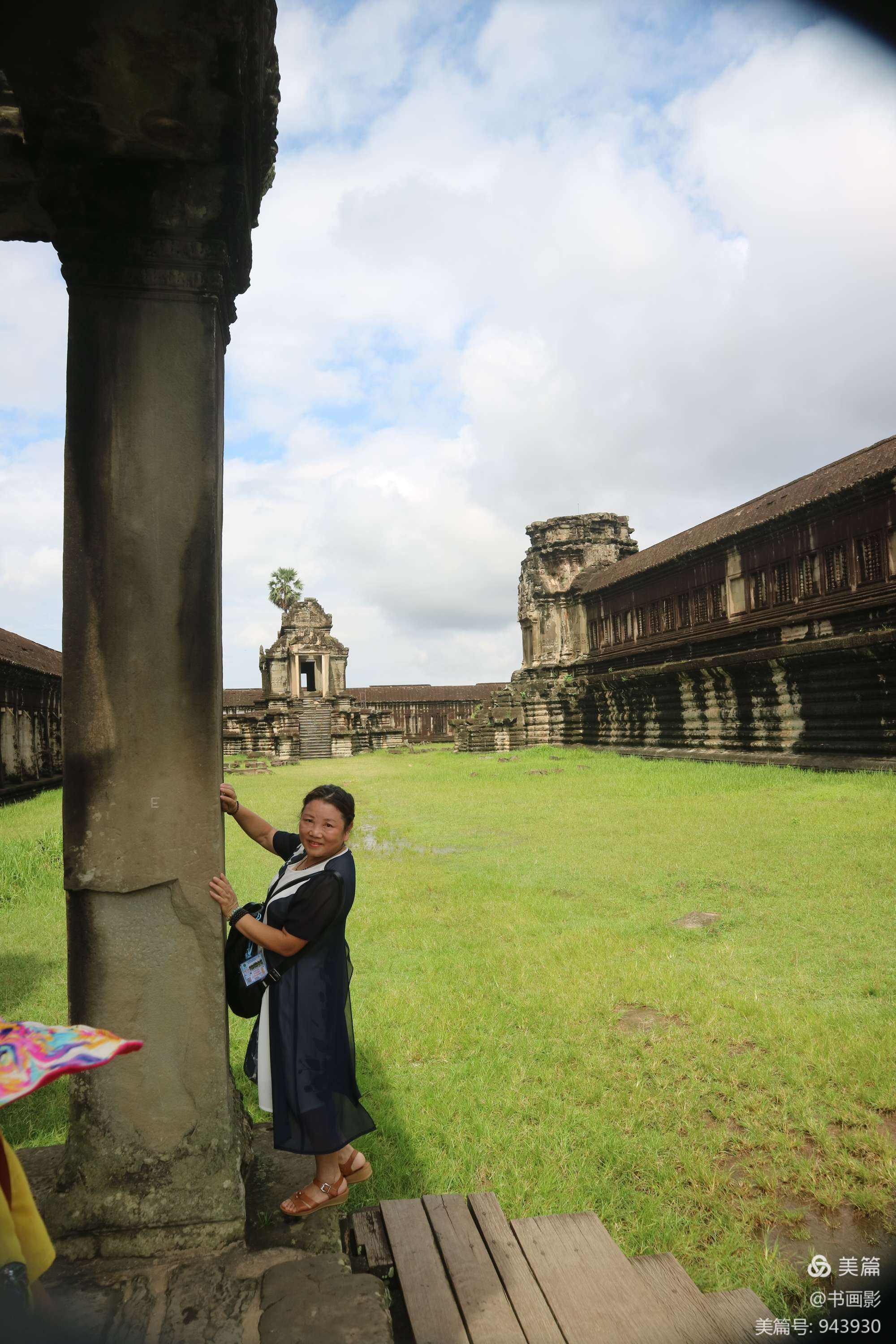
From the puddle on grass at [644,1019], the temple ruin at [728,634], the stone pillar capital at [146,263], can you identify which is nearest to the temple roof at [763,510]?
the temple ruin at [728,634]

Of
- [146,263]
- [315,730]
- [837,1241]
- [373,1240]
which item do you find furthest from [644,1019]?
[315,730]

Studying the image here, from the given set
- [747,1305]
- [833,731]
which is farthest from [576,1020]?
[833,731]

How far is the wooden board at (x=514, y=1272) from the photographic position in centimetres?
187

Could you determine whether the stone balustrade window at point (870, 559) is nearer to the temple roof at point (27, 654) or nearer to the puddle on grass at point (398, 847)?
the puddle on grass at point (398, 847)

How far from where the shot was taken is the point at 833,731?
1541 cm

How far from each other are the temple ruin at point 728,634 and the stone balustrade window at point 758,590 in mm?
43

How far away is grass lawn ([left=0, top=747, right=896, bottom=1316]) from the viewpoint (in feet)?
8.96

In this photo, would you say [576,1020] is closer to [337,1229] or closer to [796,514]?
[337,1229]

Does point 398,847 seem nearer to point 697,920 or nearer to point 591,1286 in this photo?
point 697,920

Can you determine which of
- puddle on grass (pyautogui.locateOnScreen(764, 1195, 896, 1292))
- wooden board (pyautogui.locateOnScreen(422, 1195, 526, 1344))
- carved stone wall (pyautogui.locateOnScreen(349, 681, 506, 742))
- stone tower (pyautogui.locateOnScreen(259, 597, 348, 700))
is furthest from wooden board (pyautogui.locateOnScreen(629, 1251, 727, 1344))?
carved stone wall (pyautogui.locateOnScreen(349, 681, 506, 742))

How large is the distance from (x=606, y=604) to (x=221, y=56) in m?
27.8

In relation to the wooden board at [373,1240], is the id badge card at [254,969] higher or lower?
higher

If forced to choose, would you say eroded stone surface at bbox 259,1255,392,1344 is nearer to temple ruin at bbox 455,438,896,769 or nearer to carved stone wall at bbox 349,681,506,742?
temple ruin at bbox 455,438,896,769

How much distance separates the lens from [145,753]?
217 cm
